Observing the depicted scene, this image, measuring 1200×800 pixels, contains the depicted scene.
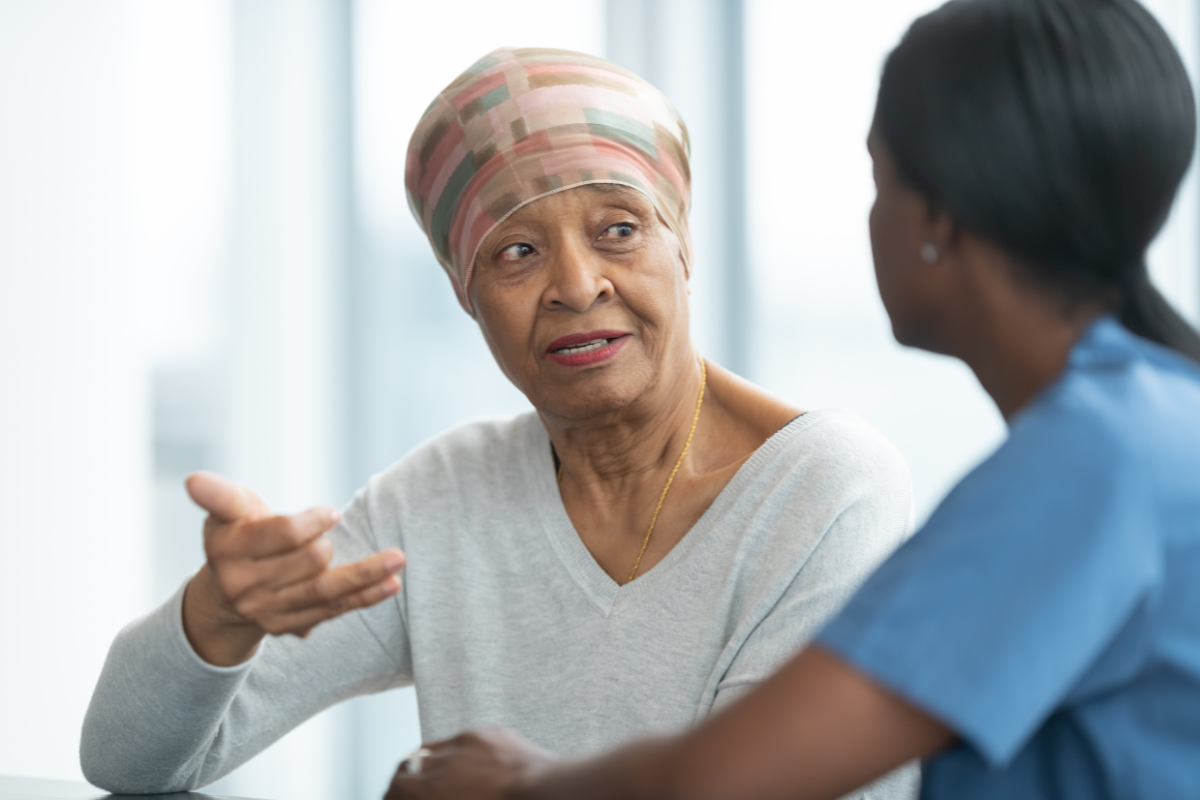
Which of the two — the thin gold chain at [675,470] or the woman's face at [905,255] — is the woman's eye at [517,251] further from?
the woman's face at [905,255]

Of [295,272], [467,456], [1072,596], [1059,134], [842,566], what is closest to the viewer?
[1072,596]

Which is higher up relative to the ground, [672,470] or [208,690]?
[672,470]

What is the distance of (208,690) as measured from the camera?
4.24ft

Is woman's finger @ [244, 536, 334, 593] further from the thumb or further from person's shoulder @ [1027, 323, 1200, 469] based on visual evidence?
person's shoulder @ [1027, 323, 1200, 469]

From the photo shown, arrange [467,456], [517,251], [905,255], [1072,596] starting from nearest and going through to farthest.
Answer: [1072,596], [905,255], [517,251], [467,456]

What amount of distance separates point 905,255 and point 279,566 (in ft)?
2.11

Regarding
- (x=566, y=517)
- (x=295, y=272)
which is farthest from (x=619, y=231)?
(x=295, y=272)

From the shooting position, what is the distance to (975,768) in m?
0.74

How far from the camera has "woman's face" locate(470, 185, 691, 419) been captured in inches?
54.3

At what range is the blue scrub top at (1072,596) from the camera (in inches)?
24.5

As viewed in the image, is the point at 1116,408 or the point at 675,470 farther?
the point at 675,470

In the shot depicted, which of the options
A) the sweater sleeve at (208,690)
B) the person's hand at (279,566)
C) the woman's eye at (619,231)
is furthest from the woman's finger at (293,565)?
the woman's eye at (619,231)

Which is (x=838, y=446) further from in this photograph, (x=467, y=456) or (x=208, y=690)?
(x=208, y=690)

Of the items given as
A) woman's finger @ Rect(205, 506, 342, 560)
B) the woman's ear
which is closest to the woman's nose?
woman's finger @ Rect(205, 506, 342, 560)
